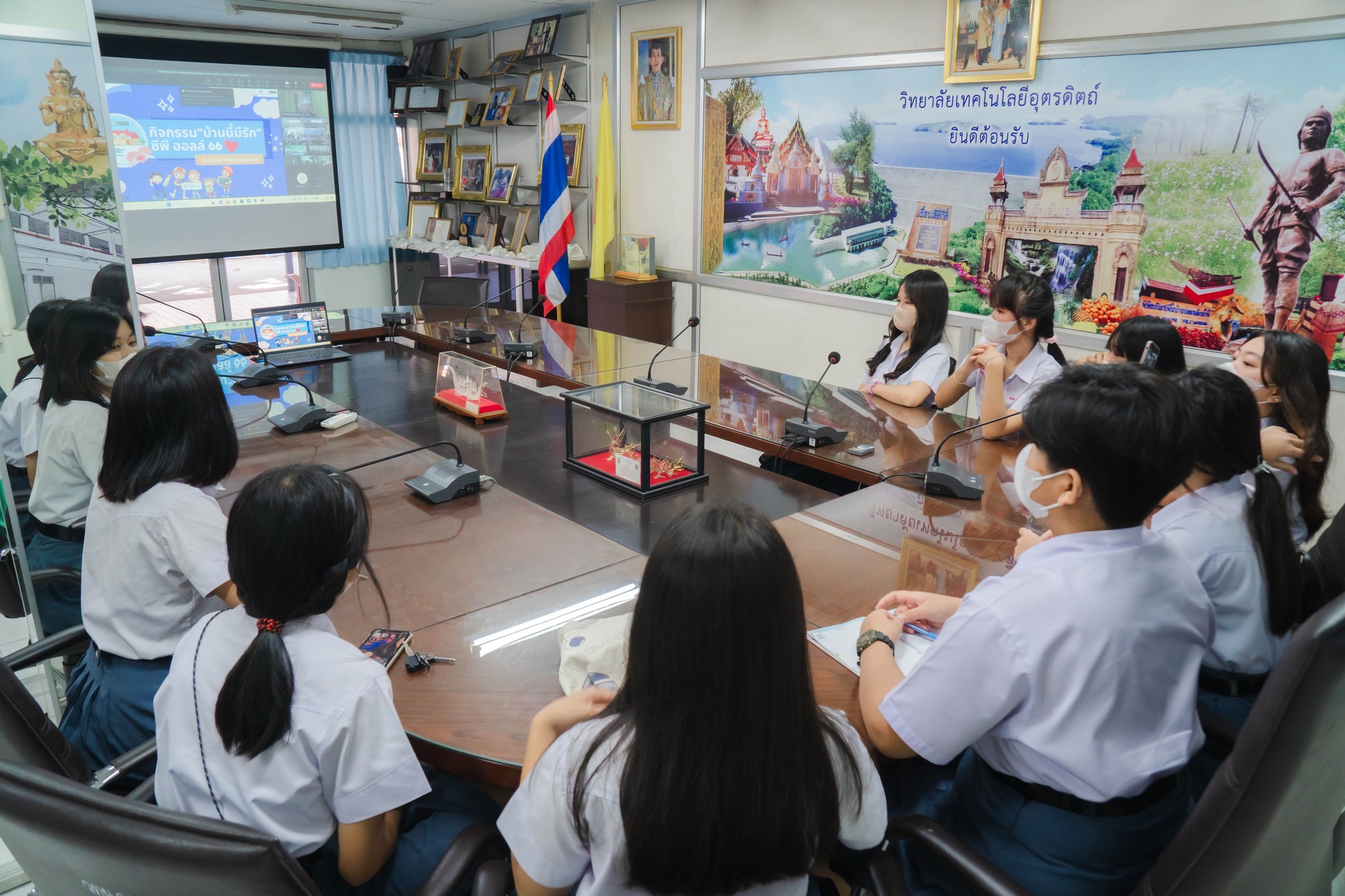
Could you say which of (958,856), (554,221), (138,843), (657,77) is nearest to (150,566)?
(138,843)

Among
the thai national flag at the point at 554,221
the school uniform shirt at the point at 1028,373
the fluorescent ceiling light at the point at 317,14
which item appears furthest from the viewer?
the thai national flag at the point at 554,221

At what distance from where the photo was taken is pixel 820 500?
239cm

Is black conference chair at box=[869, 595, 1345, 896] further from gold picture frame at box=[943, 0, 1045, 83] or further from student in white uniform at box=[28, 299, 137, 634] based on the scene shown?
gold picture frame at box=[943, 0, 1045, 83]

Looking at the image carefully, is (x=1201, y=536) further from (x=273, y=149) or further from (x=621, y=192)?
(x=273, y=149)

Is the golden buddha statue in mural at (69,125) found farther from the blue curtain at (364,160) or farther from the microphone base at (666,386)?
the blue curtain at (364,160)

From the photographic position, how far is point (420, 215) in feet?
25.4

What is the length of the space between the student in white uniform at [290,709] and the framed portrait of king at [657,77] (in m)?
4.99

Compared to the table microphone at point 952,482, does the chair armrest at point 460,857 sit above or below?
below

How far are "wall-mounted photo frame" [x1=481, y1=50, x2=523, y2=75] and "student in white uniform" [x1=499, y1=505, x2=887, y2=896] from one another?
6261mm

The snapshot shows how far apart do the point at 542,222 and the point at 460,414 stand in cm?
342

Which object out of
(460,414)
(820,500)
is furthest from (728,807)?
(460,414)

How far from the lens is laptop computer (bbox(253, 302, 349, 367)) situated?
383 cm

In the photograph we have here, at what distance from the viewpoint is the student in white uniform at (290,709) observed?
1.15m

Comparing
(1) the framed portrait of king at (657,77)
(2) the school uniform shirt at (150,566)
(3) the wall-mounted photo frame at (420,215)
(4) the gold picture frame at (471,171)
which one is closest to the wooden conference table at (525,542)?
(2) the school uniform shirt at (150,566)
